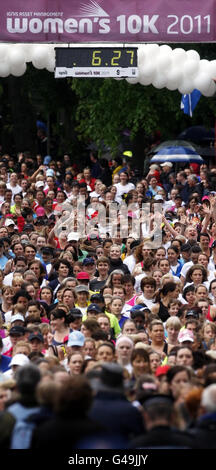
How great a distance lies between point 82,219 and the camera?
57.4 ft

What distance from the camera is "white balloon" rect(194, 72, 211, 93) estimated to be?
1877 cm

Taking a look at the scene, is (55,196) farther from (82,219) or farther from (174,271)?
(174,271)

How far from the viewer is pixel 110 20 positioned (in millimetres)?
18406

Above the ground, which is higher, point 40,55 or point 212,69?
point 40,55

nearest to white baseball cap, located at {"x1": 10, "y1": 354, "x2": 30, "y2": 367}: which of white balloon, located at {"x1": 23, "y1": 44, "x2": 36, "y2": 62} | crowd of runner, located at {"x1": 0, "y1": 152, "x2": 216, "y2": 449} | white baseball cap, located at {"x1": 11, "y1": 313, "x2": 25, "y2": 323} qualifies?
crowd of runner, located at {"x1": 0, "y1": 152, "x2": 216, "y2": 449}

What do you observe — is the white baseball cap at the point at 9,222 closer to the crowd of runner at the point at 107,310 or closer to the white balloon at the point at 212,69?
the crowd of runner at the point at 107,310

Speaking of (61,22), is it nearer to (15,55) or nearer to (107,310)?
(15,55)

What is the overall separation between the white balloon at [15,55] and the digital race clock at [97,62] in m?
0.73

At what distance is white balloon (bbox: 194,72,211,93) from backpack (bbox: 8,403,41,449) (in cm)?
1265

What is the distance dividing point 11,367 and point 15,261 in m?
5.25

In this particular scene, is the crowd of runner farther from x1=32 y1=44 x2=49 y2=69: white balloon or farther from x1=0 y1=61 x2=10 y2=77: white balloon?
x1=32 y1=44 x2=49 y2=69: white balloon

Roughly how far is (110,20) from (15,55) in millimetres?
1708

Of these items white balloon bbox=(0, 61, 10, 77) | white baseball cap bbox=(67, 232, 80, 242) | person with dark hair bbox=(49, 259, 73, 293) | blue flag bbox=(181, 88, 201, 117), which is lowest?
person with dark hair bbox=(49, 259, 73, 293)

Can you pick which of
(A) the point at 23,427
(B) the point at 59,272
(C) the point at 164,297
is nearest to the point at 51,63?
(B) the point at 59,272
